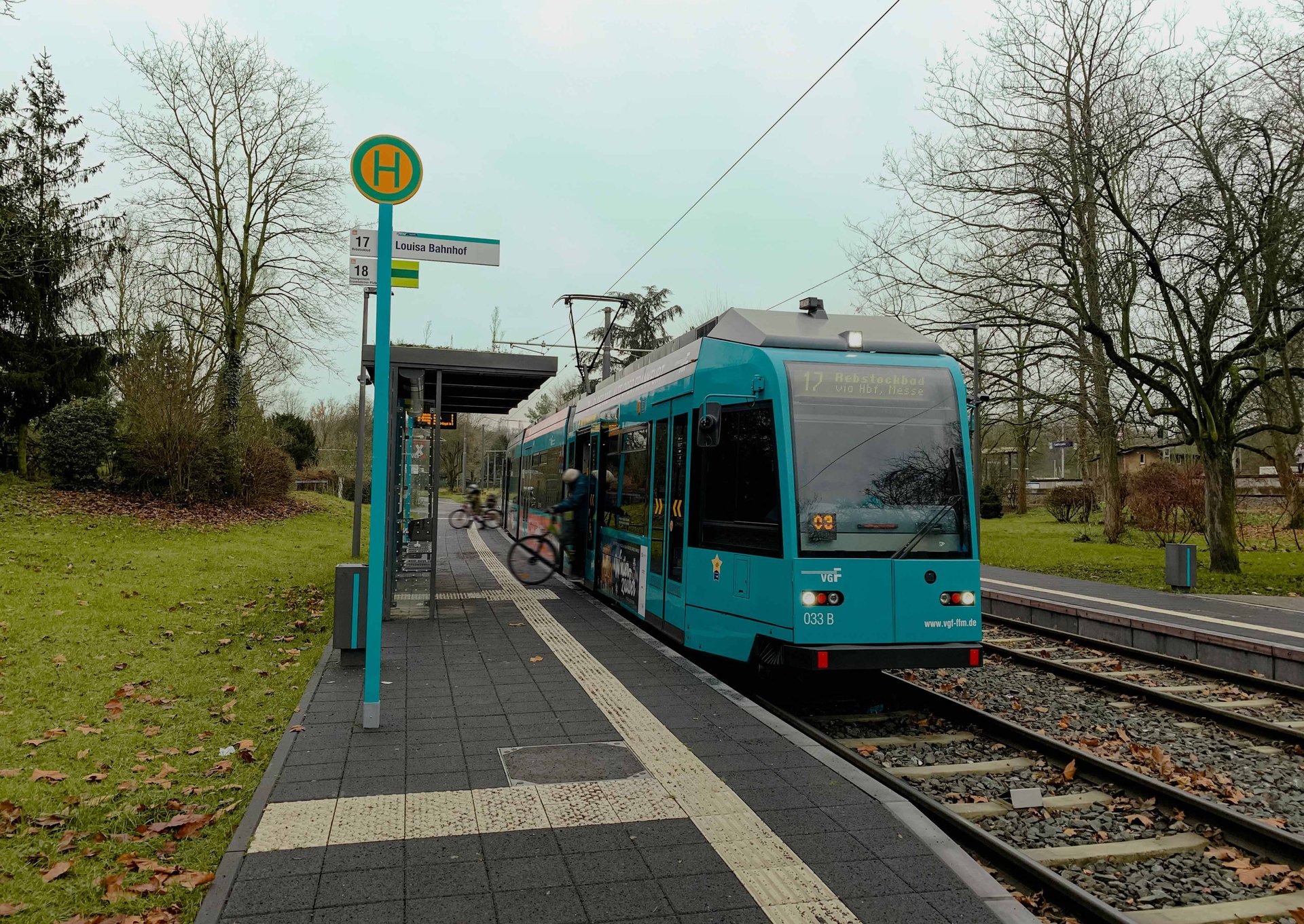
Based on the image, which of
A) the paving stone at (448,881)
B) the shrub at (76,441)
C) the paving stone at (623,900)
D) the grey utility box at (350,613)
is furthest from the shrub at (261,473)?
the paving stone at (623,900)

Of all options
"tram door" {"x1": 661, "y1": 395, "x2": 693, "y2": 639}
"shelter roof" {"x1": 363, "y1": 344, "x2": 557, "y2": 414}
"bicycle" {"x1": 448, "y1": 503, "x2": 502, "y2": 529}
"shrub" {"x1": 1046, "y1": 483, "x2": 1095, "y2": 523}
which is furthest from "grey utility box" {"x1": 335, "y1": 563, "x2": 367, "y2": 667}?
"shrub" {"x1": 1046, "y1": 483, "x2": 1095, "y2": 523}

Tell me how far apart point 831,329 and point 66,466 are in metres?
20.8

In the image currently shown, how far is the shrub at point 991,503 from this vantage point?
38812 millimetres

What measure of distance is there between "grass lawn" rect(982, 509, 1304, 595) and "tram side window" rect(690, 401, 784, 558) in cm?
1175

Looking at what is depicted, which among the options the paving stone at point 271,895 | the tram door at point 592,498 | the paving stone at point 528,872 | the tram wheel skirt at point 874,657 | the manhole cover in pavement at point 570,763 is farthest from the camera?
the tram door at point 592,498

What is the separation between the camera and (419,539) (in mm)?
12883

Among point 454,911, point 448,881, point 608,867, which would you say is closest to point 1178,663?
point 608,867

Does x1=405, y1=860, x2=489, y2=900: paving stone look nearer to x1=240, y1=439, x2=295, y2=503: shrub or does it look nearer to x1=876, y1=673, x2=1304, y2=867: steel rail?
x1=876, y1=673, x2=1304, y2=867: steel rail

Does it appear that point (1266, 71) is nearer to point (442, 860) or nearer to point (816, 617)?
point (816, 617)

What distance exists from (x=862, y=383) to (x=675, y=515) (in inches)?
88.7

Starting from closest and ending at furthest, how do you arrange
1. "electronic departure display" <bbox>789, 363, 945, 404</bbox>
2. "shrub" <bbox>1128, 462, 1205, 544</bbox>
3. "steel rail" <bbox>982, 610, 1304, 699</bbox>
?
"electronic departure display" <bbox>789, 363, 945, 404</bbox>, "steel rail" <bbox>982, 610, 1304, 699</bbox>, "shrub" <bbox>1128, 462, 1205, 544</bbox>

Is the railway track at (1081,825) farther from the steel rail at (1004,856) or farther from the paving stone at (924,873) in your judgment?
the paving stone at (924,873)

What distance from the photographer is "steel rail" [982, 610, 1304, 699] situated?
868 cm

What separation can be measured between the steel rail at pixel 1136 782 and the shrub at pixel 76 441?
2080 cm
